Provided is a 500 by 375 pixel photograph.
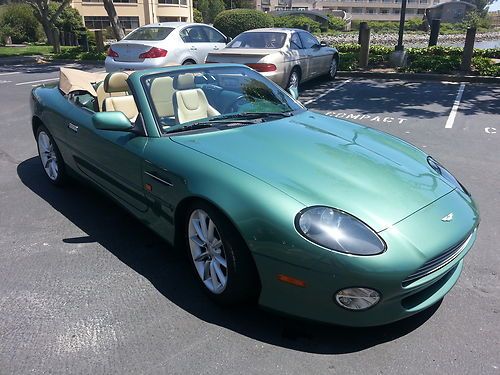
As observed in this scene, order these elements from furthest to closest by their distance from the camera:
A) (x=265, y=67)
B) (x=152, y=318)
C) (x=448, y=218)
Answer: (x=265, y=67) < (x=152, y=318) < (x=448, y=218)

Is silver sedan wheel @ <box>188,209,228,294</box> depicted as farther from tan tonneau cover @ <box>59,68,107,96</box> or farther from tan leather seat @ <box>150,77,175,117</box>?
tan tonneau cover @ <box>59,68,107,96</box>

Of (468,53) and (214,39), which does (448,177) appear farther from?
(468,53)

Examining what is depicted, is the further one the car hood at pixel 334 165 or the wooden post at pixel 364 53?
the wooden post at pixel 364 53

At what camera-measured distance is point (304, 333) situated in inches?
100

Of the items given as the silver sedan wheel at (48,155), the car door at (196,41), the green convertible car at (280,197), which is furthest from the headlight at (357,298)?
the car door at (196,41)

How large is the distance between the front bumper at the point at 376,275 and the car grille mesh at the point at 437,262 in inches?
0.7

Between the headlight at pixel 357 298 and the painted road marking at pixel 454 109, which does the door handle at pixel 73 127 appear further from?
the painted road marking at pixel 454 109

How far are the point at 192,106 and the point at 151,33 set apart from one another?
27.9 ft

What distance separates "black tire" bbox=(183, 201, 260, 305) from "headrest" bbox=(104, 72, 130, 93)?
2.03 m

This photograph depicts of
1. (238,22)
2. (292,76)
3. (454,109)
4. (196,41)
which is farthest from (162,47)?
(238,22)

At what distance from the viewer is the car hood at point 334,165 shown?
2.47m

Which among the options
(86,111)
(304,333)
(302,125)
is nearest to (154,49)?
(86,111)

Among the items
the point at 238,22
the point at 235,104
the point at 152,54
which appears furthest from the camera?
the point at 238,22

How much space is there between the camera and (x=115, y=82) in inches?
163
